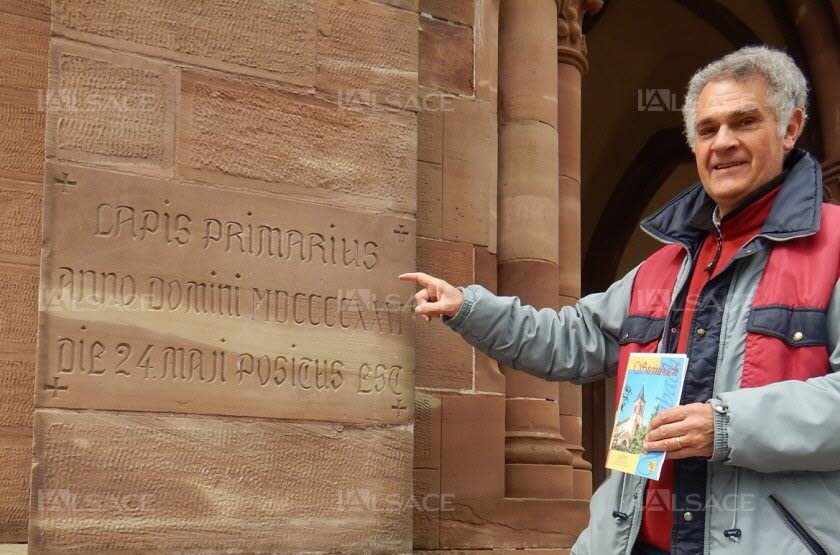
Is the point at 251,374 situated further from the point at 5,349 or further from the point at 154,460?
the point at 5,349

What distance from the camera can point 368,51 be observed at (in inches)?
143

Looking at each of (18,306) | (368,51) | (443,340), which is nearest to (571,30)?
(443,340)

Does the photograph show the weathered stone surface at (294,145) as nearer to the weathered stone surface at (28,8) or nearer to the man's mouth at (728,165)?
the weathered stone surface at (28,8)

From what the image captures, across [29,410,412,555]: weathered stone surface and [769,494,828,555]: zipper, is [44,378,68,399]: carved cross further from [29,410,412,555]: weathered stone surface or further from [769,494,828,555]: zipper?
[769,494,828,555]: zipper

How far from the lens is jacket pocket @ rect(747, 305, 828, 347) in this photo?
1836 mm

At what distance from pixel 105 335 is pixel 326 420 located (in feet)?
2.48

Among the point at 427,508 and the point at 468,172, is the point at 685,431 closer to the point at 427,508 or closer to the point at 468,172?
the point at 427,508

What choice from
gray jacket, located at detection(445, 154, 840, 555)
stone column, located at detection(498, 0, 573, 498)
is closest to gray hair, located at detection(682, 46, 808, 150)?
gray jacket, located at detection(445, 154, 840, 555)

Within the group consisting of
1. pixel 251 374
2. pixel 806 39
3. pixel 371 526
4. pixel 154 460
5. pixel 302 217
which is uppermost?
pixel 806 39

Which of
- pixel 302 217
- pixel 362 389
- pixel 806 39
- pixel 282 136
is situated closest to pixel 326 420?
pixel 362 389

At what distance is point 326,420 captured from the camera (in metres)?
3.40

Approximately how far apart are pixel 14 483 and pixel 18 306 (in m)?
0.59

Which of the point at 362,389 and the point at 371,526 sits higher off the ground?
the point at 362,389

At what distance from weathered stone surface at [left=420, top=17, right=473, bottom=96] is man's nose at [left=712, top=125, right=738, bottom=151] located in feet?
8.40
